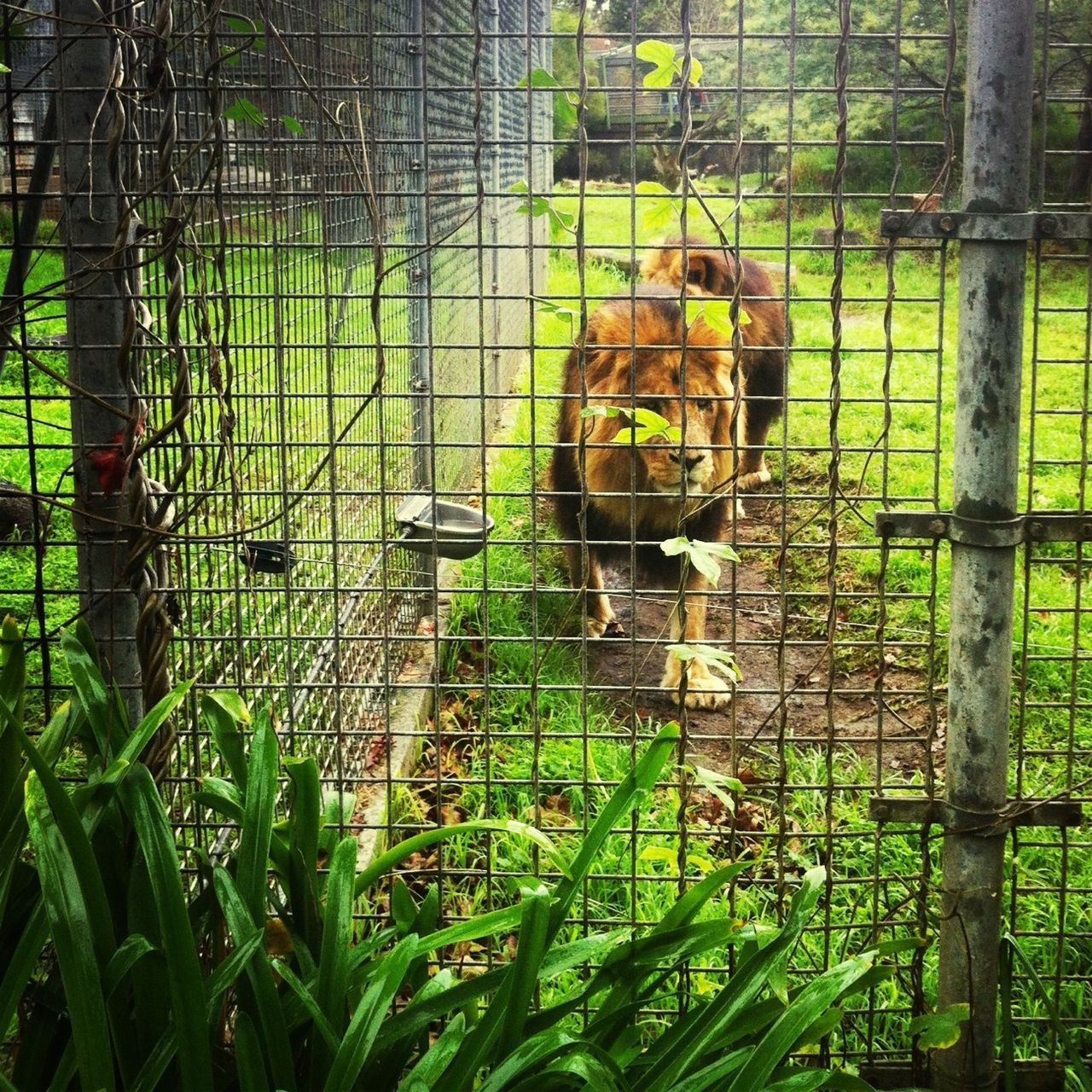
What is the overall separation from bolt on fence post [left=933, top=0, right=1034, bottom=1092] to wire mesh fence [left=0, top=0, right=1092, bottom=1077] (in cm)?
6

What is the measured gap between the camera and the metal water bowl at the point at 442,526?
127 inches

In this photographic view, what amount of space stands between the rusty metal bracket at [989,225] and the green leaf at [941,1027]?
1.34 m

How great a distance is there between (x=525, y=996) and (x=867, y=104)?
6.76 m

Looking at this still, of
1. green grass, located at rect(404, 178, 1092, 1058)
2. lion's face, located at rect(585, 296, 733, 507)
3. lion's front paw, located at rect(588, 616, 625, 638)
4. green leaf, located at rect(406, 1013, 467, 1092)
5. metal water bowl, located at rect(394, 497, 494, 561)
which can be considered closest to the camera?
green leaf, located at rect(406, 1013, 467, 1092)

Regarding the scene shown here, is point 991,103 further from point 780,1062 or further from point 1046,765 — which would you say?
point 1046,765

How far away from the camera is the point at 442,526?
3.66 metres

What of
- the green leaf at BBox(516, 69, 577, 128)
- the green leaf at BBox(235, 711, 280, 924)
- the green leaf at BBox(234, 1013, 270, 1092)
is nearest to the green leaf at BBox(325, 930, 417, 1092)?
the green leaf at BBox(234, 1013, 270, 1092)

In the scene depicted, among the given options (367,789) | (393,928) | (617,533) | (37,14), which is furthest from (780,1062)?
(617,533)

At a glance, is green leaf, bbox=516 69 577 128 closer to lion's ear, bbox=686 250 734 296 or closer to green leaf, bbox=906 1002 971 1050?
green leaf, bbox=906 1002 971 1050

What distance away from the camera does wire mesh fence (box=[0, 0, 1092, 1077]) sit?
2.33 meters

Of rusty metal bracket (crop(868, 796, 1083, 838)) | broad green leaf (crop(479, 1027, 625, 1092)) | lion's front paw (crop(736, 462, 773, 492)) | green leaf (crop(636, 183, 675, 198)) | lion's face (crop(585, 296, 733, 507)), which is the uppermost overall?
green leaf (crop(636, 183, 675, 198))

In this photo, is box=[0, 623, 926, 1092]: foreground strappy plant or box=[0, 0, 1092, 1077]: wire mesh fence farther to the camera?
box=[0, 0, 1092, 1077]: wire mesh fence

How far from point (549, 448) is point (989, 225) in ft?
7.44

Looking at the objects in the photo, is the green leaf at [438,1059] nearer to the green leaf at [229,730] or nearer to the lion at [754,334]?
the green leaf at [229,730]
